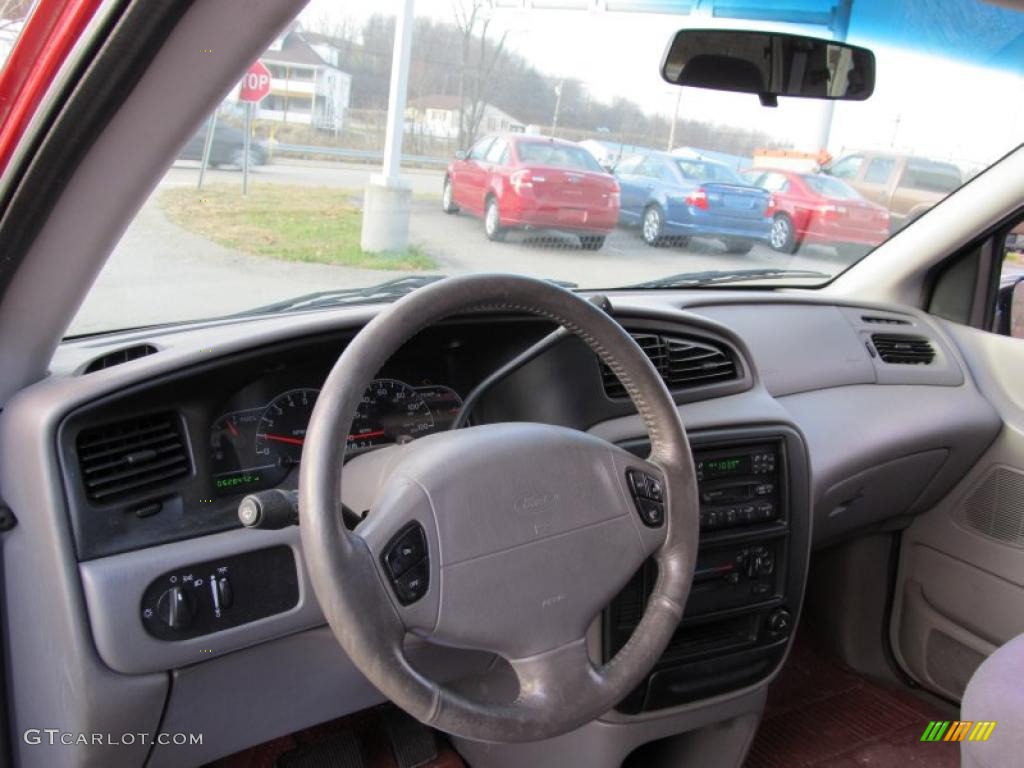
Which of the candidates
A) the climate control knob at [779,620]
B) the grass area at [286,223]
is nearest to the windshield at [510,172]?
the grass area at [286,223]

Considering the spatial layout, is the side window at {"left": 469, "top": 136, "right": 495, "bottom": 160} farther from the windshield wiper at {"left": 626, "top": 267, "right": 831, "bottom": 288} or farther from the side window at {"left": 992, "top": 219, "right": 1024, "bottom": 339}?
the side window at {"left": 992, "top": 219, "right": 1024, "bottom": 339}

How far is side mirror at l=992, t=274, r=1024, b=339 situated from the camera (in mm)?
3453

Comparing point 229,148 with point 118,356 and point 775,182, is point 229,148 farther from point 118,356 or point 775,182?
point 775,182

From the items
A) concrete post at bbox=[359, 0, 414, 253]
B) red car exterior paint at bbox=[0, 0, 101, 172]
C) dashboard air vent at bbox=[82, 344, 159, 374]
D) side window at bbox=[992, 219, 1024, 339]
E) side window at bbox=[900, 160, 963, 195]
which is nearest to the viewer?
red car exterior paint at bbox=[0, 0, 101, 172]

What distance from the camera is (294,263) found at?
2.39 meters

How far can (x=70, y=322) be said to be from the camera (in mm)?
1648

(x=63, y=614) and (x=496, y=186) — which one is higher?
(x=496, y=186)

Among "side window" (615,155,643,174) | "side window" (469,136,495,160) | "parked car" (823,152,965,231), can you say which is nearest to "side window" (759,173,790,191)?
"parked car" (823,152,965,231)

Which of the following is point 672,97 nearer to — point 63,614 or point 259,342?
point 259,342

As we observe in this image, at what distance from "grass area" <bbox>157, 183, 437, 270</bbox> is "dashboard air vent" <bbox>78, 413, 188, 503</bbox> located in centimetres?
53

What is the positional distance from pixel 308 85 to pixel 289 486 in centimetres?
101

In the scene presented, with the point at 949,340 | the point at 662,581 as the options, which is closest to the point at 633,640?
the point at 662,581

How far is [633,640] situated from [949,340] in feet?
7.73

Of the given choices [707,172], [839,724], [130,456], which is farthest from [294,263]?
[839,724]
